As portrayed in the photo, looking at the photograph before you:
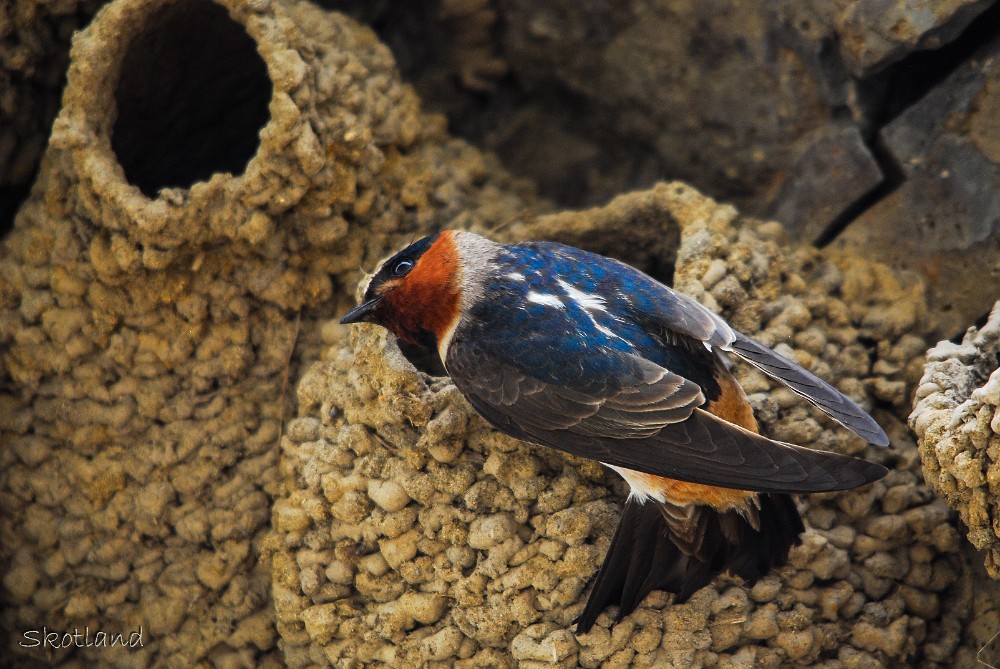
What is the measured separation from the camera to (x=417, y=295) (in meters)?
2.95

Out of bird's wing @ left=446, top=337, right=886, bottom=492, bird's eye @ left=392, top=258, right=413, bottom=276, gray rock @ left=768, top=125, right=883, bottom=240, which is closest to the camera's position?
bird's wing @ left=446, top=337, right=886, bottom=492

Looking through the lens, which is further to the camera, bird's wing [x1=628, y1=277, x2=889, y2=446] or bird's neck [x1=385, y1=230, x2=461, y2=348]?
bird's neck [x1=385, y1=230, x2=461, y2=348]

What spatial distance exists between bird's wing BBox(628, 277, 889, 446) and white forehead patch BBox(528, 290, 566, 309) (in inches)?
7.4

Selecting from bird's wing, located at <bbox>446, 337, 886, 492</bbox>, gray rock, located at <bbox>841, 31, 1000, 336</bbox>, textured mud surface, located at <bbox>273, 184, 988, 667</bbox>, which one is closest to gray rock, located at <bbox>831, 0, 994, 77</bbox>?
gray rock, located at <bbox>841, 31, 1000, 336</bbox>

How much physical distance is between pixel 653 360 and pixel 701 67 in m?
1.60

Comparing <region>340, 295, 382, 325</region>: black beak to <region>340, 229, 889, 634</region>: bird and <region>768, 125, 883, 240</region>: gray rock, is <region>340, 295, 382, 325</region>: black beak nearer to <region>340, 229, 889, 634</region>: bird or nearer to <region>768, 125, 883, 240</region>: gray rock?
<region>340, 229, 889, 634</region>: bird

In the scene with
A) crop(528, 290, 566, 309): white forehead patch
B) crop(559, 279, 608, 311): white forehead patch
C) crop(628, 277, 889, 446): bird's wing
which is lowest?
crop(528, 290, 566, 309): white forehead patch

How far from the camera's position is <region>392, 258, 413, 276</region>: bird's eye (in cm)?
301

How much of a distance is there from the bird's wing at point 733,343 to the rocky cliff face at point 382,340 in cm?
20

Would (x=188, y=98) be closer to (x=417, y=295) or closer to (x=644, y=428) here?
(x=417, y=295)

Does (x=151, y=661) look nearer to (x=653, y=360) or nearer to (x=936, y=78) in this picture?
(x=653, y=360)

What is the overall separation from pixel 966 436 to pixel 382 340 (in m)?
1.49

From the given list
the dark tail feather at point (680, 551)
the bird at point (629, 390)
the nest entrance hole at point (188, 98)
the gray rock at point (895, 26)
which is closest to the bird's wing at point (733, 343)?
the bird at point (629, 390)

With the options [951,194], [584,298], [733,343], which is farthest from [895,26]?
[584,298]
